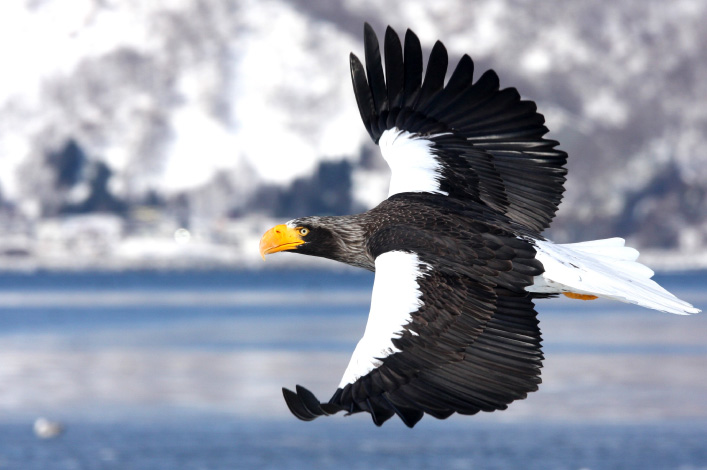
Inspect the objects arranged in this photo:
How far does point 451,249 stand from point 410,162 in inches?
49.7

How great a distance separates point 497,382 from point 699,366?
31.2 metres

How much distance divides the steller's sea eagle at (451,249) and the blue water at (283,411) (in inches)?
586

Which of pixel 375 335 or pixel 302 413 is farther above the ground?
pixel 375 335

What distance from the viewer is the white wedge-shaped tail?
19.5 feet

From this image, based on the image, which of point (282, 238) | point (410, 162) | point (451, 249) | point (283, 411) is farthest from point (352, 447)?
point (451, 249)

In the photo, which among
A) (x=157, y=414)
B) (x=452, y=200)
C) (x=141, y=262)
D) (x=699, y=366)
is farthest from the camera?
(x=141, y=262)

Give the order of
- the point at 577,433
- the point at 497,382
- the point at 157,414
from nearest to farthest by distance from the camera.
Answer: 1. the point at 497,382
2. the point at 577,433
3. the point at 157,414

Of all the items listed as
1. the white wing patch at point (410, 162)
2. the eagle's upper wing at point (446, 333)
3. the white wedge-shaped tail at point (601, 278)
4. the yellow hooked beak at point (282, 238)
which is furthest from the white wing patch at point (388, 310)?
the yellow hooked beak at point (282, 238)

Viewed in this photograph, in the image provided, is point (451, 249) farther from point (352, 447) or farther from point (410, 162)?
point (352, 447)

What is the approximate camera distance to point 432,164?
7219 mm

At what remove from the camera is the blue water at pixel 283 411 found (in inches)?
876

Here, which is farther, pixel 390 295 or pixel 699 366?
pixel 699 366

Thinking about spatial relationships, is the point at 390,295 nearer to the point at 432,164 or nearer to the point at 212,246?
the point at 432,164

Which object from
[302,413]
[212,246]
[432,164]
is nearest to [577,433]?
[432,164]
